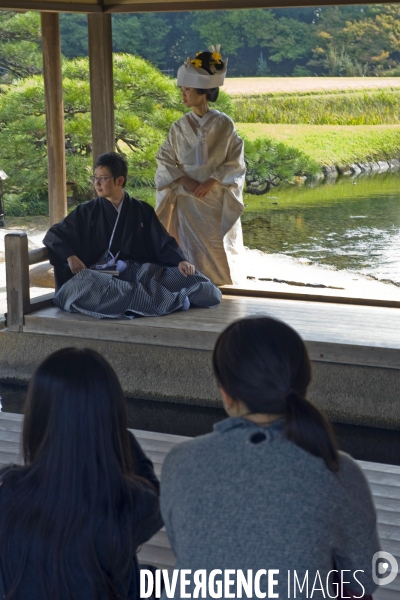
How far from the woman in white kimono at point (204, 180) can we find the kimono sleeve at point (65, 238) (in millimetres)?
700

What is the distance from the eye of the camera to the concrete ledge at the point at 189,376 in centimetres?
357

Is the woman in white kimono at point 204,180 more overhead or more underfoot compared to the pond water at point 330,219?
more overhead

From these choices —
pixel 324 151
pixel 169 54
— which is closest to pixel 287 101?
pixel 324 151

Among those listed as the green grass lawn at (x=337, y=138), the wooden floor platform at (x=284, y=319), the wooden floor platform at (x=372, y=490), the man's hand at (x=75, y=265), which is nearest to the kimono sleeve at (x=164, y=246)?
the wooden floor platform at (x=284, y=319)

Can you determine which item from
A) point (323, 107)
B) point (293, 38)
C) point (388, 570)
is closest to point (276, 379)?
point (388, 570)

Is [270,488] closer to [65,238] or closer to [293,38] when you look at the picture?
[65,238]

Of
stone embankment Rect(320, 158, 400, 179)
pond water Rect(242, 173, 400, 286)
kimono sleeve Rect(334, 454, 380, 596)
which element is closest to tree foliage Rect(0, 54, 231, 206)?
pond water Rect(242, 173, 400, 286)

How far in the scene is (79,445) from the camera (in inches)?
51.2

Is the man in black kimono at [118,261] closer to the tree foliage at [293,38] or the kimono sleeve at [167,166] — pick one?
the kimono sleeve at [167,166]

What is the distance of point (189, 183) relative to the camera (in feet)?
15.2

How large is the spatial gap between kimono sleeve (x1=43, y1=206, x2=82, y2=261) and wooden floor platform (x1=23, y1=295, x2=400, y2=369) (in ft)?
0.98

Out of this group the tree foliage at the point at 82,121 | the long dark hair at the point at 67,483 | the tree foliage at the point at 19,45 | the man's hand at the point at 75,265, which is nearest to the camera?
the long dark hair at the point at 67,483

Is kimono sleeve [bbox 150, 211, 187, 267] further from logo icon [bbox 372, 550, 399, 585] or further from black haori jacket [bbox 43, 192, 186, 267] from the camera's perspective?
logo icon [bbox 372, 550, 399, 585]

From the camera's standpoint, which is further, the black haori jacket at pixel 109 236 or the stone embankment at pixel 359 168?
the stone embankment at pixel 359 168
